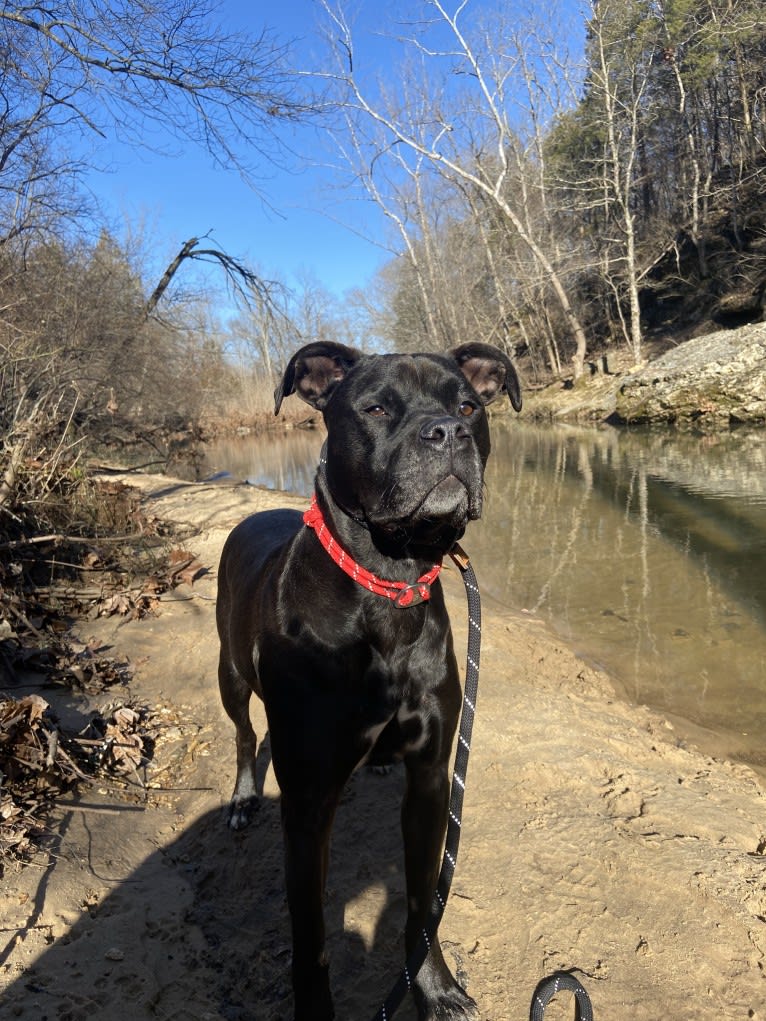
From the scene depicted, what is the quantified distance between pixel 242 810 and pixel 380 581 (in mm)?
1810

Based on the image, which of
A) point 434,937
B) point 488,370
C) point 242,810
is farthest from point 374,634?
point 242,810

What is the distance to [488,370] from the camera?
3158 mm

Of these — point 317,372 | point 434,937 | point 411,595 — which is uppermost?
point 317,372

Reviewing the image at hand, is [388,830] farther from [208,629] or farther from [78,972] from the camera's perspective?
[208,629]

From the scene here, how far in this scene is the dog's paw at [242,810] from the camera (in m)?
3.29

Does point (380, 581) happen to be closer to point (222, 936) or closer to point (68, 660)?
point (222, 936)

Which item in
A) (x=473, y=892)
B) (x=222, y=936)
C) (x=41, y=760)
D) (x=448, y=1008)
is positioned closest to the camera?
(x=448, y=1008)

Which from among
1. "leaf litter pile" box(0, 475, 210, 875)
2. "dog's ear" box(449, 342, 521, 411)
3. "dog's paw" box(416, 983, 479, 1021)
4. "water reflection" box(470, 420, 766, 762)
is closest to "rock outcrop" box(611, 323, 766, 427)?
"water reflection" box(470, 420, 766, 762)

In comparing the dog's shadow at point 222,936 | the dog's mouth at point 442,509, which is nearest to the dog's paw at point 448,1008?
the dog's shadow at point 222,936

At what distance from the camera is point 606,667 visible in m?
5.30

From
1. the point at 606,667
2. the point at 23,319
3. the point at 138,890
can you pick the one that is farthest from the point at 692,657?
the point at 23,319

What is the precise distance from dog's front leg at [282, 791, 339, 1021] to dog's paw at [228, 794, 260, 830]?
3.76 feet

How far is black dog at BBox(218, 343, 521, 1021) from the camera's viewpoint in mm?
2191

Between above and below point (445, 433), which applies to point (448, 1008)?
below
